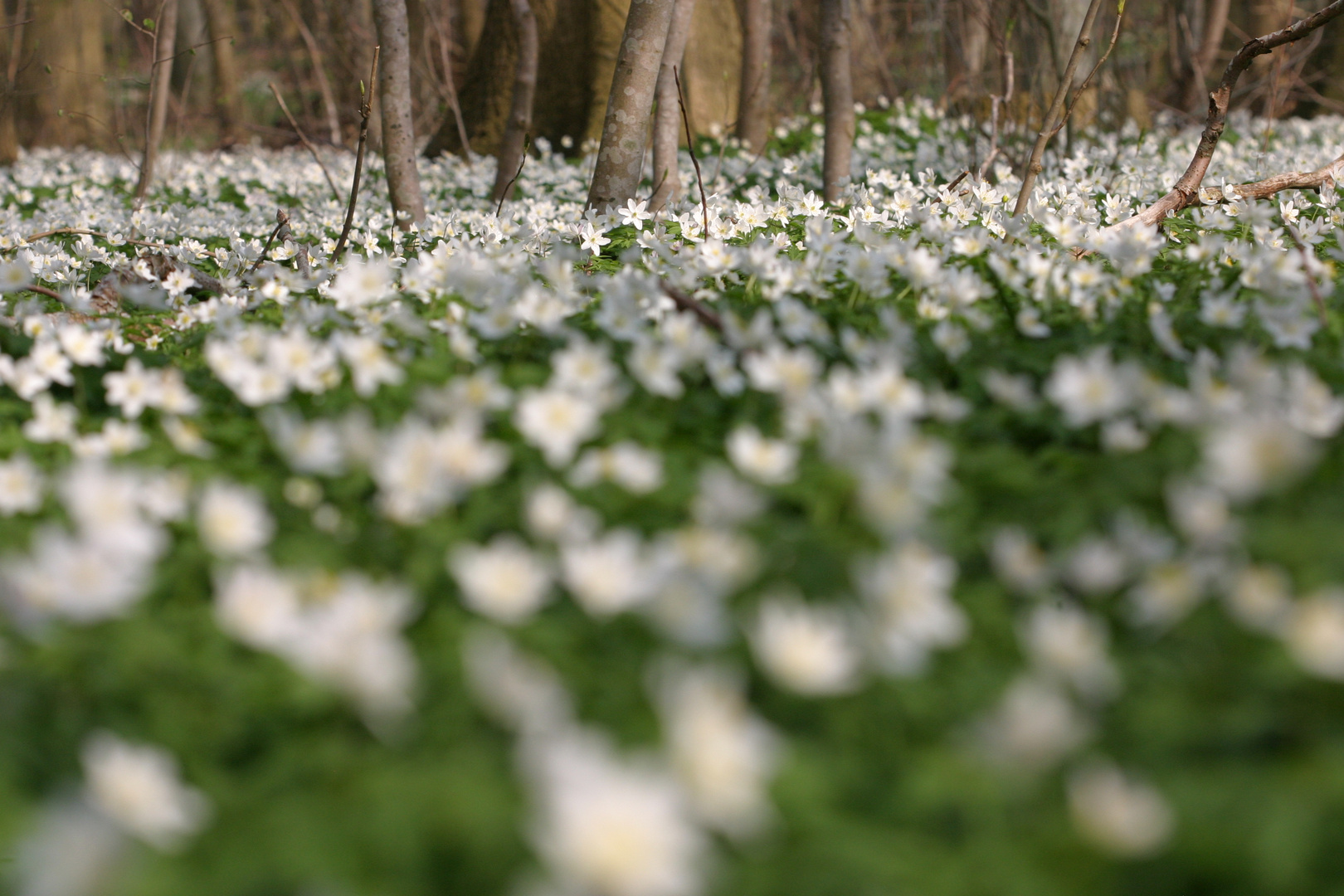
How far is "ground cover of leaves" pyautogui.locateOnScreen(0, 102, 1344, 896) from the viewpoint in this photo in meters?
1.15

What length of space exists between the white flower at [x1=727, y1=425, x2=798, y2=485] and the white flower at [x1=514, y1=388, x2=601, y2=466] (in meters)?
0.29

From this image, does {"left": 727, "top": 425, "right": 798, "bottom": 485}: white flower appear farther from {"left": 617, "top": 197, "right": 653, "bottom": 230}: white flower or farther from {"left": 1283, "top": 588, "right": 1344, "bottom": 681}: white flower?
{"left": 617, "top": 197, "right": 653, "bottom": 230}: white flower

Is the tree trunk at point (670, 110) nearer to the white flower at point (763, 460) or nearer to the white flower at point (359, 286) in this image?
the white flower at point (359, 286)

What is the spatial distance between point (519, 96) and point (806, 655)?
20.5ft

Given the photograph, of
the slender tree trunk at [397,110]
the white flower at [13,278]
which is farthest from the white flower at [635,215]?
the white flower at [13,278]

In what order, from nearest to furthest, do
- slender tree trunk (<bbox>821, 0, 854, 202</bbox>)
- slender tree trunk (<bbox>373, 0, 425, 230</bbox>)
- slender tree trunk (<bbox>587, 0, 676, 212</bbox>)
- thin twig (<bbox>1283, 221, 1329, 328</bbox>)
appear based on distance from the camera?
1. thin twig (<bbox>1283, 221, 1329, 328</bbox>)
2. slender tree trunk (<bbox>587, 0, 676, 212</bbox>)
3. slender tree trunk (<bbox>373, 0, 425, 230</bbox>)
4. slender tree trunk (<bbox>821, 0, 854, 202</bbox>)

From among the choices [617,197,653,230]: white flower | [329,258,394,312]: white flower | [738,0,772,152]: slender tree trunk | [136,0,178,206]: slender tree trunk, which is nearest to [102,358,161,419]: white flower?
[329,258,394,312]: white flower

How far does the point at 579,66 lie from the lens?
9.21 metres

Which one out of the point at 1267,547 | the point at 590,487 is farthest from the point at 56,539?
the point at 1267,547

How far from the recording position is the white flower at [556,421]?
1.83 metres

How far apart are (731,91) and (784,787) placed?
9542mm

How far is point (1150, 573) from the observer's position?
61.4 inches

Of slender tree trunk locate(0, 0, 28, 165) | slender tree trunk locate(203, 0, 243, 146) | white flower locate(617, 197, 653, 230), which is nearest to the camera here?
white flower locate(617, 197, 653, 230)

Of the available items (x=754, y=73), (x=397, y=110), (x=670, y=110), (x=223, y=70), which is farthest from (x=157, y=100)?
(x=223, y=70)
